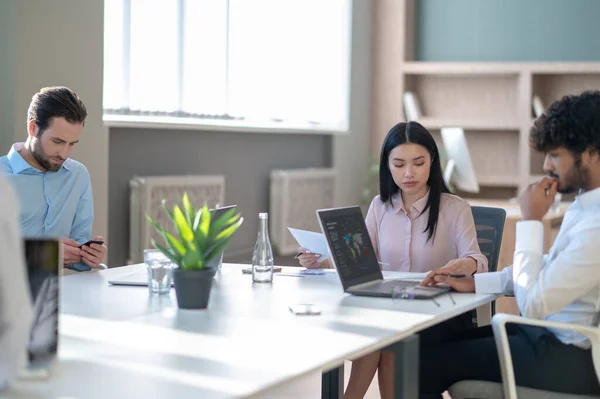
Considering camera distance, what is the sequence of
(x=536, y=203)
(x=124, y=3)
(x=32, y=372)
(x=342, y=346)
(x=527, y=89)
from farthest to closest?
(x=527, y=89) < (x=124, y=3) < (x=536, y=203) < (x=342, y=346) < (x=32, y=372)

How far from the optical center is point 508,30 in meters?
7.31

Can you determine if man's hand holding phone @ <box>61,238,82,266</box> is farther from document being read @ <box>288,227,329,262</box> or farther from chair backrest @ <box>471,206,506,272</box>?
chair backrest @ <box>471,206,506,272</box>

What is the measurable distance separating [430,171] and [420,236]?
0.24 metres

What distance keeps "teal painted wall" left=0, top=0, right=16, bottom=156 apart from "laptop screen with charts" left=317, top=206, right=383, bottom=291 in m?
1.82

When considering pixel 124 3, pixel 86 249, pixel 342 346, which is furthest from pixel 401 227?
pixel 124 3

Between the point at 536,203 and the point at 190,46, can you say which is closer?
the point at 536,203

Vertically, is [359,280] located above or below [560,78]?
below

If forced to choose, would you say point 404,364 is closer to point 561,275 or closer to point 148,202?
point 561,275

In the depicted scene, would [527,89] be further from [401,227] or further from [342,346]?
[342,346]

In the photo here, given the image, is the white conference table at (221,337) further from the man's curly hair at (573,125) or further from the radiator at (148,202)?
the radiator at (148,202)

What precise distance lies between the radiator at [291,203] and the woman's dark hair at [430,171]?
9.13 ft

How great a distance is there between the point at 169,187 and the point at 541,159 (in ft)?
10.9

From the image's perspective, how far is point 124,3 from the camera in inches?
193

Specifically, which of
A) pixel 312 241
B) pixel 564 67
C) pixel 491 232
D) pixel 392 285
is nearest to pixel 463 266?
pixel 392 285
